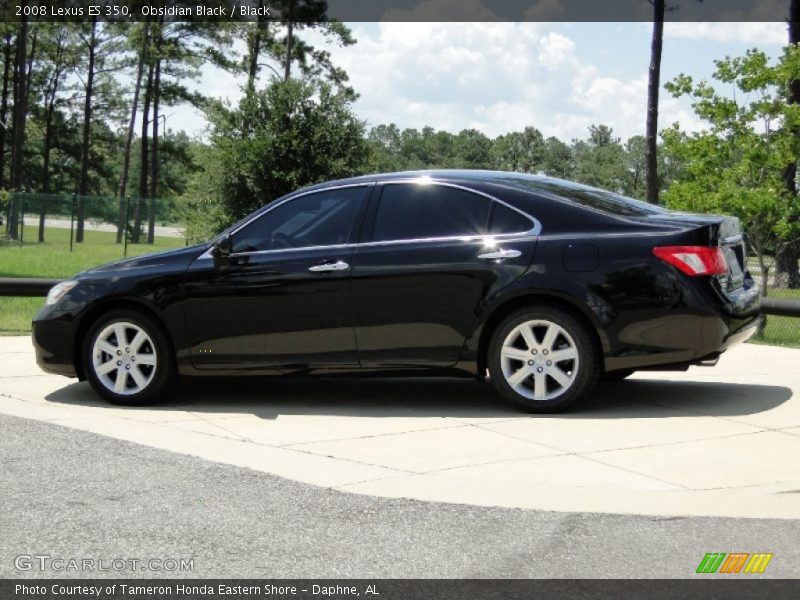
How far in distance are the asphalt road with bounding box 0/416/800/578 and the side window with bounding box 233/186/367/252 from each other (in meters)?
2.65

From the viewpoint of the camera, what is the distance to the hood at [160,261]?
8445mm

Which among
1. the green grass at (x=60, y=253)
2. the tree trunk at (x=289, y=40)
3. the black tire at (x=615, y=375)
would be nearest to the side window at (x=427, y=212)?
the black tire at (x=615, y=375)

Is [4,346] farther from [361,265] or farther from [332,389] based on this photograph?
[361,265]

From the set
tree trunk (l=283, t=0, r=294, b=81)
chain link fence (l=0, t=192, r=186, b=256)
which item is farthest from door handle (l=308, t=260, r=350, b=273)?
tree trunk (l=283, t=0, r=294, b=81)

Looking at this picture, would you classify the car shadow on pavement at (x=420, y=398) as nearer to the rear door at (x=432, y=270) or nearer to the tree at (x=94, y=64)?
the rear door at (x=432, y=270)

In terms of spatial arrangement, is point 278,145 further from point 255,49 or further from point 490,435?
point 255,49

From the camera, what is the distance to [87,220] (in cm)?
3822

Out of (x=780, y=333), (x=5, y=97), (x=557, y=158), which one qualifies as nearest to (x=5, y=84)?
(x=5, y=97)

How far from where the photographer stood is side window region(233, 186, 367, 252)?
8.27 meters

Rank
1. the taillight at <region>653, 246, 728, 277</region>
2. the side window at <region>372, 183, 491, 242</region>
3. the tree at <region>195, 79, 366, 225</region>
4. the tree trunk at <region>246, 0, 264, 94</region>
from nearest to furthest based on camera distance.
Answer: the taillight at <region>653, 246, 728, 277</region> → the side window at <region>372, 183, 491, 242</region> → the tree at <region>195, 79, 366, 225</region> → the tree trunk at <region>246, 0, 264, 94</region>

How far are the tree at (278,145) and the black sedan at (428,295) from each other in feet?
51.3

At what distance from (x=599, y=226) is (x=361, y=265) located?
167 centimetres

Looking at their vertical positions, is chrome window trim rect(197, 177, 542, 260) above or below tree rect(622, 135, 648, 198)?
below

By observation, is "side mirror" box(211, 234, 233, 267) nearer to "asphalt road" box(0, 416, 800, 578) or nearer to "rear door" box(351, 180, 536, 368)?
"rear door" box(351, 180, 536, 368)
